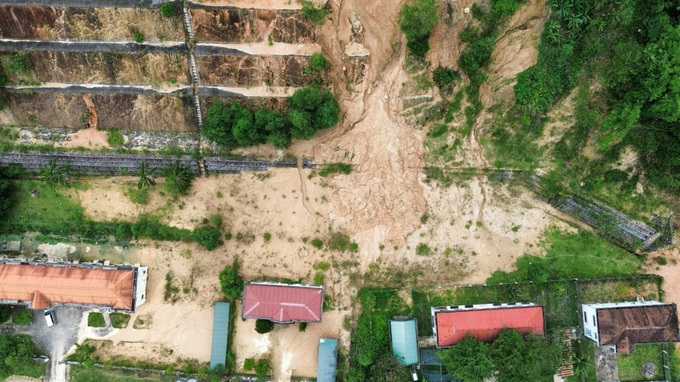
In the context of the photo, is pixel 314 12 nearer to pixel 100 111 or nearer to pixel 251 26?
pixel 251 26

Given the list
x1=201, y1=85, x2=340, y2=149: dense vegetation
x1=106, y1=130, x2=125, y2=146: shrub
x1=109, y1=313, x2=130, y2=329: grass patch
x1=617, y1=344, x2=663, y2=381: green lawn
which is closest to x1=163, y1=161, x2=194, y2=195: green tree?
x1=201, y1=85, x2=340, y2=149: dense vegetation

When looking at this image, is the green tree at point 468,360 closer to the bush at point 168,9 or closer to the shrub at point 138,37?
the bush at point 168,9

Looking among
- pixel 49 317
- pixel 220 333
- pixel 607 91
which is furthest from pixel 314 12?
pixel 49 317

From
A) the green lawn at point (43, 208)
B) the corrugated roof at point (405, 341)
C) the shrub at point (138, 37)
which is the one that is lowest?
the corrugated roof at point (405, 341)

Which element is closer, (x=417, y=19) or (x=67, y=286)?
(x=417, y=19)

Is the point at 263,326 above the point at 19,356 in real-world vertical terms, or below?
above

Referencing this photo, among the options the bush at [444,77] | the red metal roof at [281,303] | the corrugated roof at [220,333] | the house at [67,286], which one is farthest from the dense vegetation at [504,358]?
the house at [67,286]
